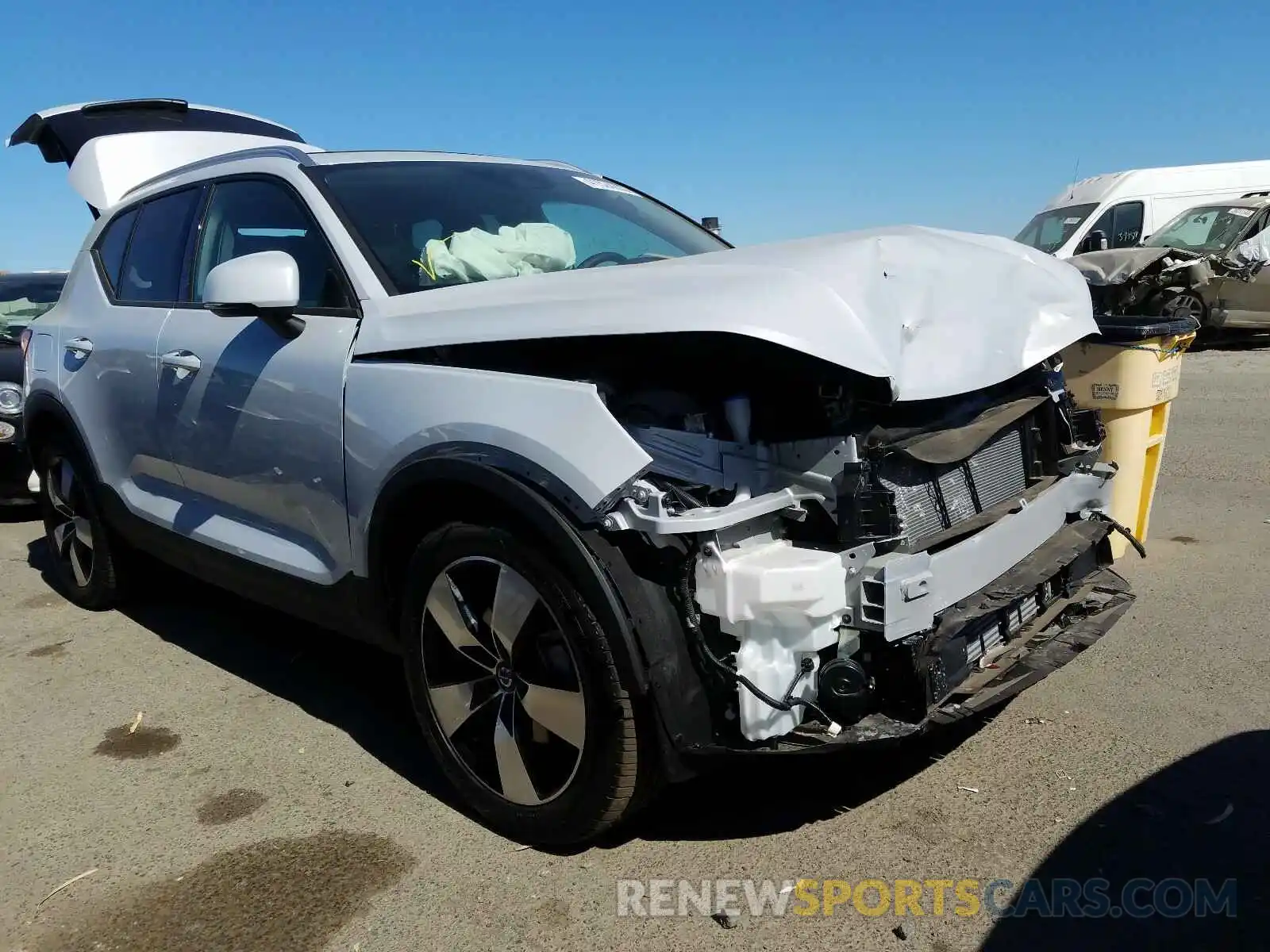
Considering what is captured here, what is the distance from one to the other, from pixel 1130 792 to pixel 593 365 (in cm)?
197

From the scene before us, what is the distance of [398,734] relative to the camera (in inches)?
142

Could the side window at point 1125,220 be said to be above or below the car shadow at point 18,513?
above

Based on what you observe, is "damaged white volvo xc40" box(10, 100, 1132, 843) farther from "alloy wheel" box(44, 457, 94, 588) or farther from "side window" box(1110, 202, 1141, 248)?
"side window" box(1110, 202, 1141, 248)

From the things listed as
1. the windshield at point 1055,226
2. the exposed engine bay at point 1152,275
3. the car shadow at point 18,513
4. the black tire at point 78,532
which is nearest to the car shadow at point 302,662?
the black tire at point 78,532

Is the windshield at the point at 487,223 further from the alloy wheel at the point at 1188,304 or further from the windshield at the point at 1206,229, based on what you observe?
the windshield at the point at 1206,229

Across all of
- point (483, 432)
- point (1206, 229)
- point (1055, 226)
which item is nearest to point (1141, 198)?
point (1055, 226)

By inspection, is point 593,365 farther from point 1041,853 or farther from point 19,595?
point 19,595

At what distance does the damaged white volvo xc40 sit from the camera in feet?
7.89

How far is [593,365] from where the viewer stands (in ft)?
8.73

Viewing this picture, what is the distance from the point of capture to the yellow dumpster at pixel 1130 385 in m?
4.36

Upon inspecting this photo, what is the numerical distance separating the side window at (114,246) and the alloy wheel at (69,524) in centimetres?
94

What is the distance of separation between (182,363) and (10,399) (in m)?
4.04

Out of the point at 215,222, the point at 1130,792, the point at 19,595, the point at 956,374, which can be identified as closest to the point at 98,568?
the point at 19,595

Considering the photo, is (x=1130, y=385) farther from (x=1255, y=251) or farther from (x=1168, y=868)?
(x=1255, y=251)
